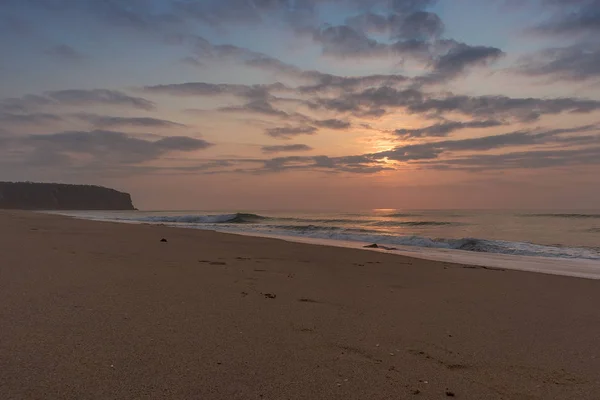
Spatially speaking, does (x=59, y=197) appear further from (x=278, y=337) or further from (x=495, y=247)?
(x=278, y=337)

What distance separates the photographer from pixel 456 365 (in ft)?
10.2

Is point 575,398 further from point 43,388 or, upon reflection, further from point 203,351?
point 43,388

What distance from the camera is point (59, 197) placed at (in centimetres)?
15038

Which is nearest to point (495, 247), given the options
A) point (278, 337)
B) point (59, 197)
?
point (278, 337)

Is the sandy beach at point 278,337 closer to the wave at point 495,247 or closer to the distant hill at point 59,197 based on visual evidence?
the wave at point 495,247

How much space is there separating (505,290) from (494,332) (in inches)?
106

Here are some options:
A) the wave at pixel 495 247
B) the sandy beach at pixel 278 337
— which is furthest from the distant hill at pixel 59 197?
the sandy beach at pixel 278 337

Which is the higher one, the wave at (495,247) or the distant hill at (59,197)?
the distant hill at (59,197)

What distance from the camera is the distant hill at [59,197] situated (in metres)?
134

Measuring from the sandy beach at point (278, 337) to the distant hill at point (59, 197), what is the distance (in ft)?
482

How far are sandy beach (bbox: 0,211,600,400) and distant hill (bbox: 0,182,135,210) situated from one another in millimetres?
146809

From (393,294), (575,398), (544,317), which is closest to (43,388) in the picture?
(575,398)

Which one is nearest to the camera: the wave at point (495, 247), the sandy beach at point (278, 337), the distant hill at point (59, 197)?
the sandy beach at point (278, 337)

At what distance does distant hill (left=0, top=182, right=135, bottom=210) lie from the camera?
13388 centimetres
